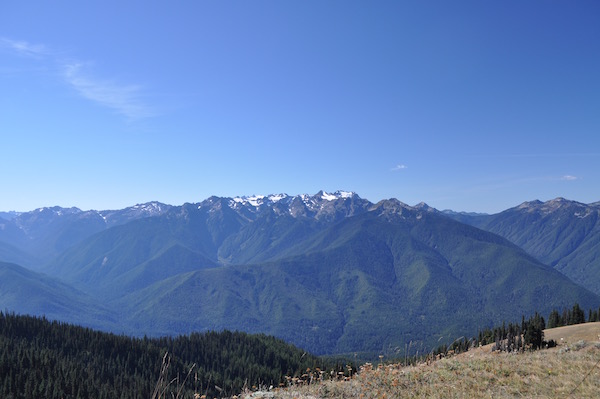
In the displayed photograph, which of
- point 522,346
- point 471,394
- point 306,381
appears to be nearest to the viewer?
point 471,394

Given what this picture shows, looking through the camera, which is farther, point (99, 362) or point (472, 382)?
point (99, 362)

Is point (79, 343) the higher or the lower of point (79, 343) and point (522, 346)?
the lower

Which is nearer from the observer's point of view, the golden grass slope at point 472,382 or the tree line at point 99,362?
the golden grass slope at point 472,382

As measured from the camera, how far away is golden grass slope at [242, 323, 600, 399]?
43.4ft

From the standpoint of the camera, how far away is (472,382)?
14688 millimetres

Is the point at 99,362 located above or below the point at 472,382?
below

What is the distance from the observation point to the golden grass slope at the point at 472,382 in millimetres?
13242

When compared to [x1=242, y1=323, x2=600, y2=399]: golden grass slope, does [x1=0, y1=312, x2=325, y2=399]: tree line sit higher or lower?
lower

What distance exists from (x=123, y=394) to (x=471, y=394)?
134700mm

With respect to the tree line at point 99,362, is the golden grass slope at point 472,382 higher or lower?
higher

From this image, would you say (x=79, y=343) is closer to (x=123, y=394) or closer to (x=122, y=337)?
(x=122, y=337)

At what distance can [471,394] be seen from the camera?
43.0ft

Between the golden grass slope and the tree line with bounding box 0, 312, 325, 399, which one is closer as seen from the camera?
the golden grass slope

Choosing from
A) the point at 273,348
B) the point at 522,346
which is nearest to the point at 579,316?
the point at 522,346
